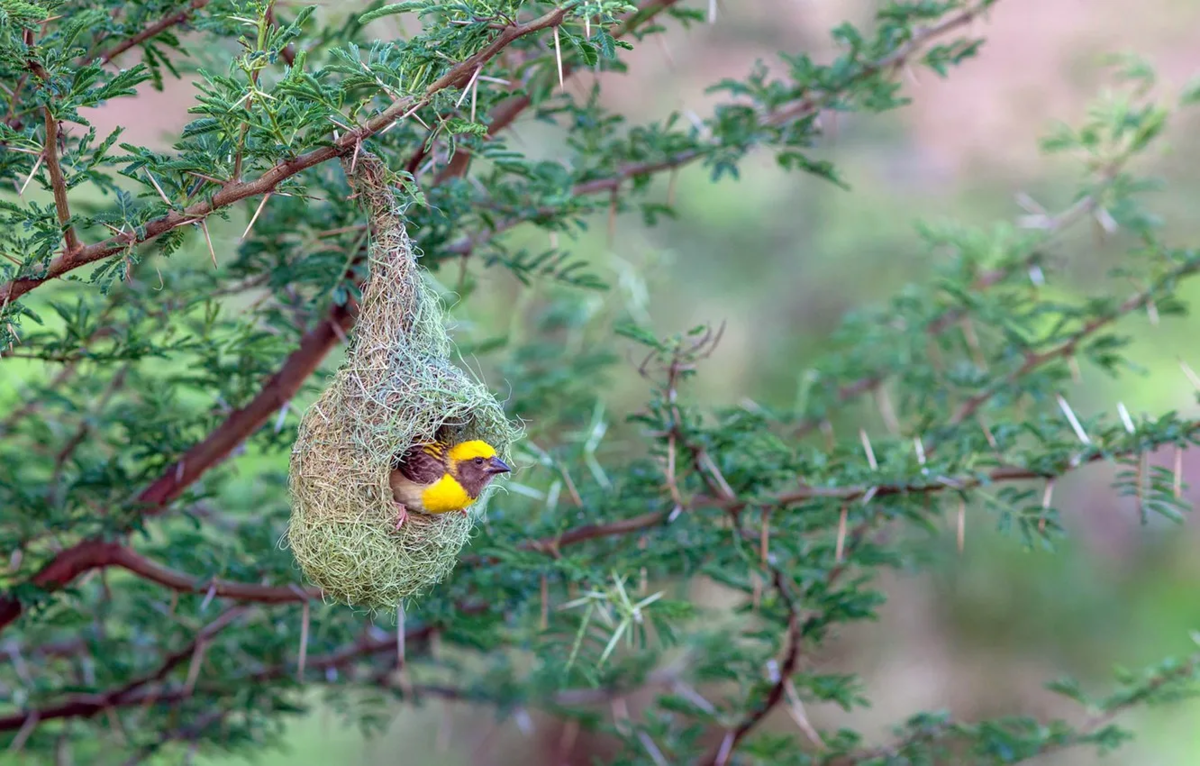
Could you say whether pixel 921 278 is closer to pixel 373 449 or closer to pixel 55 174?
pixel 373 449

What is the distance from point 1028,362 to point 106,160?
341 cm

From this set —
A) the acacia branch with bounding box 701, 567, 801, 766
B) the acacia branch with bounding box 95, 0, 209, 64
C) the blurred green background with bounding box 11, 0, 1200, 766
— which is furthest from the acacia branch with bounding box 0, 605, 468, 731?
the blurred green background with bounding box 11, 0, 1200, 766

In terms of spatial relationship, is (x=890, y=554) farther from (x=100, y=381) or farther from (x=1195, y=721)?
(x=1195, y=721)

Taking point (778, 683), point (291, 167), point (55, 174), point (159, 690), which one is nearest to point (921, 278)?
point (778, 683)

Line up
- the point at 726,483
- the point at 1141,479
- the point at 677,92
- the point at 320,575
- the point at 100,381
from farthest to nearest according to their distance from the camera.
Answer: the point at 677,92 < the point at 100,381 < the point at 726,483 < the point at 1141,479 < the point at 320,575

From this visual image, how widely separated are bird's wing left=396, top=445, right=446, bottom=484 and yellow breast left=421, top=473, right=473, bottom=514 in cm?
3

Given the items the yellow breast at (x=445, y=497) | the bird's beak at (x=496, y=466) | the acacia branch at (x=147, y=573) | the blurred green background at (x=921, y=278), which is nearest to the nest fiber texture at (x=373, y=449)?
the yellow breast at (x=445, y=497)

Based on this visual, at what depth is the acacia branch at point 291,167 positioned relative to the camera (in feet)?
6.73

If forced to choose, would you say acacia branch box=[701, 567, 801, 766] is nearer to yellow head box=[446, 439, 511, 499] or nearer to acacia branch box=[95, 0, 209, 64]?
yellow head box=[446, 439, 511, 499]

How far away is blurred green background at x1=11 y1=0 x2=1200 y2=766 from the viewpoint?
8555mm

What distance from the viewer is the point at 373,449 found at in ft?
8.69

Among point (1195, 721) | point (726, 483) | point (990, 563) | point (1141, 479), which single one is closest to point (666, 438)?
point (726, 483)

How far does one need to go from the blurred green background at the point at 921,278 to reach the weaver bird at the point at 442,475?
5028 mm

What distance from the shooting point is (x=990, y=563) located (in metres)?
8.52
